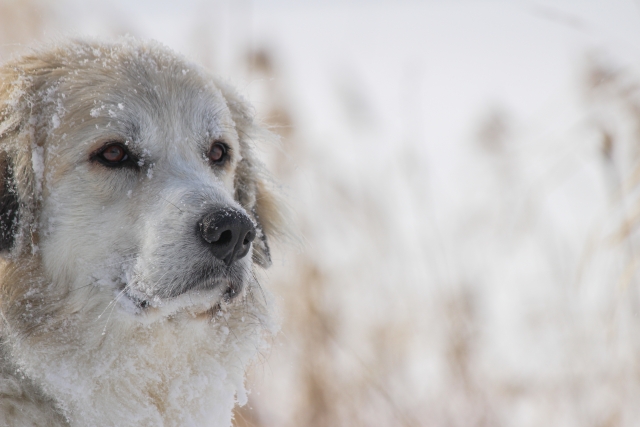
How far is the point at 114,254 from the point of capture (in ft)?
7.66

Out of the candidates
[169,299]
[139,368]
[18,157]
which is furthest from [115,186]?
[139,368]

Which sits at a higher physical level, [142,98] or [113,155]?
[142,98]

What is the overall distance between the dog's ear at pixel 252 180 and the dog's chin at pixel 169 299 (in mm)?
797

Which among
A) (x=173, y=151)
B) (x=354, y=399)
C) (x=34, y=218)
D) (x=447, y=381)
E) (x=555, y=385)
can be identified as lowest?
(x=354, y=399)

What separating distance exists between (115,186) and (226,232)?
1.71ft

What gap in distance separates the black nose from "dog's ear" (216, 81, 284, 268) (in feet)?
2.79

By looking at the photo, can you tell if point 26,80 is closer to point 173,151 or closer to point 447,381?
point 173,151

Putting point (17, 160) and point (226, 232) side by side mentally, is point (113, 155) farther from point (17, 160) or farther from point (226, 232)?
point (226, 232)

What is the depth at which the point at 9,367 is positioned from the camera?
7.23 feet

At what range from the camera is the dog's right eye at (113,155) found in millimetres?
2461

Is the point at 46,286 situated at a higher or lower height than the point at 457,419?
higher

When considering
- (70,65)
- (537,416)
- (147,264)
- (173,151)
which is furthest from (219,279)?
(537,416)

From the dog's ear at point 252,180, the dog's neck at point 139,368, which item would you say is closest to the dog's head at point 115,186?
the dog's neck at point 139,368

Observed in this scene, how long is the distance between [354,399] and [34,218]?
109 inches
